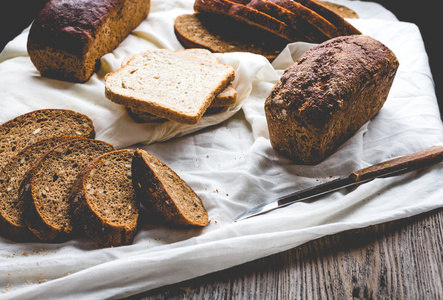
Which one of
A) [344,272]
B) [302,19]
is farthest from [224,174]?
[302,19]

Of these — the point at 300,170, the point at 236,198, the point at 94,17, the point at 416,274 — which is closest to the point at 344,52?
the point at 300,170

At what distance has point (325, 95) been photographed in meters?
2.35

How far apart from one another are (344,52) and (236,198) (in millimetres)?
1109

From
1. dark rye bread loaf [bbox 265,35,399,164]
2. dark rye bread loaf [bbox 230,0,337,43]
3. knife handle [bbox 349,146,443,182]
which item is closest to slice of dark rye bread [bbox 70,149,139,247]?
dark rye bread loaf [bbox 265,35,399,164]

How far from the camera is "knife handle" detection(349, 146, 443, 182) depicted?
2.43 m

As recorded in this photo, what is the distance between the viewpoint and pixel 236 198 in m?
2.44

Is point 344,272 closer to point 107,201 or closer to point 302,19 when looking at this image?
point 107,201

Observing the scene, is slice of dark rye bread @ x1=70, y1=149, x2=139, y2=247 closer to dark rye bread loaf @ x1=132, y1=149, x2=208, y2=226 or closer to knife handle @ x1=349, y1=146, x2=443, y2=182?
dark rye bread loaf @ x1=132, y1=149, x2=208, y2=226

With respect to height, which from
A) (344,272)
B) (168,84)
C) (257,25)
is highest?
(257,25)

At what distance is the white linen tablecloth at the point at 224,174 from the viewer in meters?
2.02

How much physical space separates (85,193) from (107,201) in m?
0.13

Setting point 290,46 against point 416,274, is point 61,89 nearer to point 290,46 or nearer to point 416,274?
point 290,46

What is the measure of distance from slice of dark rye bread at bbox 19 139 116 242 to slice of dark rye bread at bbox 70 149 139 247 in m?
0.08

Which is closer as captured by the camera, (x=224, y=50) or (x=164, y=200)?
(x=164, y=200)
